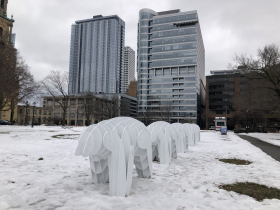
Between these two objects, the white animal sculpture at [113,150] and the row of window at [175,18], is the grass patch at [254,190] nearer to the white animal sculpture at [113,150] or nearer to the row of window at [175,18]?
the white animal sculpture at [113,150]

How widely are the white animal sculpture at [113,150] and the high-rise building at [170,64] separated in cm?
7698

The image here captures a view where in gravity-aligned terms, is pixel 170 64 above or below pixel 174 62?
below

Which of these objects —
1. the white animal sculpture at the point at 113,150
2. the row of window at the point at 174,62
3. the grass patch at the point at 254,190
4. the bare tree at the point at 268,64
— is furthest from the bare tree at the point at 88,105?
the row of window at the point at 174,62

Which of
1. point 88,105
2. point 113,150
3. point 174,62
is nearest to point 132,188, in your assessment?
point 113,150

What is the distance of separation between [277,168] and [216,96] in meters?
80.2

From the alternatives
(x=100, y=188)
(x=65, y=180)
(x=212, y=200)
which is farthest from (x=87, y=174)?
(x=212, y=200)

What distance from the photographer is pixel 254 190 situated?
5.04 metres

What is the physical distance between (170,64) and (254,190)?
3423 inches

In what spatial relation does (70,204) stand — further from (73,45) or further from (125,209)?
(73,45)

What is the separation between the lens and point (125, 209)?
12.1 ft

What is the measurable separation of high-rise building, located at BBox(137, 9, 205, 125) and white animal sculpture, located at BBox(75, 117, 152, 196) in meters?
77.0

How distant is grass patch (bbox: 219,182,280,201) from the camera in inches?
183

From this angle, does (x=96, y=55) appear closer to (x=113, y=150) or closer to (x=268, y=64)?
(x=268, y=64)

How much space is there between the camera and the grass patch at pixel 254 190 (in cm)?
466
